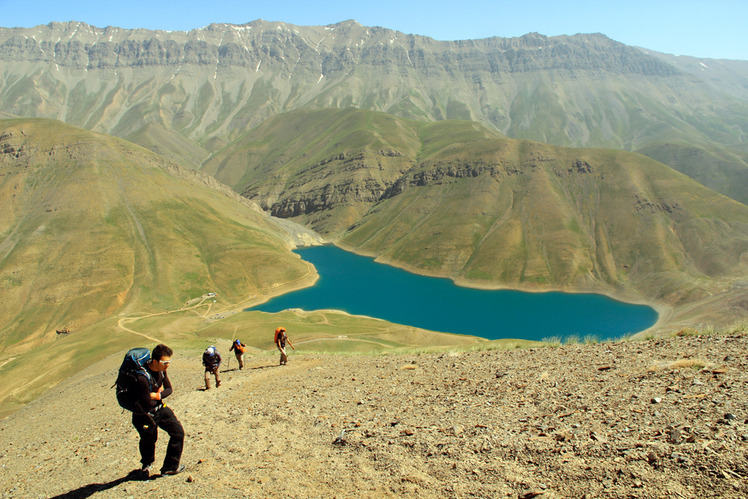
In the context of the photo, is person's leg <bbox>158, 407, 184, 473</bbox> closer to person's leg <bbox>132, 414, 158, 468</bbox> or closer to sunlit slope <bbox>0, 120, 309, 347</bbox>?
person's leg <bbox>132, 414, 158, 468</bbox>

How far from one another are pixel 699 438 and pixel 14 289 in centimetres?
11880

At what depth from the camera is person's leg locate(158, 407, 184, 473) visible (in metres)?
9.24

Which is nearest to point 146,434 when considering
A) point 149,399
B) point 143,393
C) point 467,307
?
point 149,399

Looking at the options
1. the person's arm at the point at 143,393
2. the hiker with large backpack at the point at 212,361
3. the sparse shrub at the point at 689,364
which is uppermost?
the sparse shrub at the point at 689,364

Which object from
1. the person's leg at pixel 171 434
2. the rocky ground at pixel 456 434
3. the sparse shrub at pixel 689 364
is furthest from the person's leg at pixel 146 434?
the sparse shrub at pixel 689 364

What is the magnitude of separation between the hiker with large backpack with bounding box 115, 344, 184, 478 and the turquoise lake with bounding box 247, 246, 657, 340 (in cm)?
7868

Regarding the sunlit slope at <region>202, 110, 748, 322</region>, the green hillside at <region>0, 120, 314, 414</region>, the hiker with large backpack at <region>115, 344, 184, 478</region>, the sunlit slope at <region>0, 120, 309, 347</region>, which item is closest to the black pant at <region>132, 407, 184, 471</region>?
the hiker with large backpack at <region>115, 344, 184, 478</region>

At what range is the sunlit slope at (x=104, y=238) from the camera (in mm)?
93438

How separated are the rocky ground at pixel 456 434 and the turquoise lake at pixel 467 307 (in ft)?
233

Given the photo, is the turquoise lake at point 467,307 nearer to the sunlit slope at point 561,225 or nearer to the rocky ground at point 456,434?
the sunlit slope at point 561,225

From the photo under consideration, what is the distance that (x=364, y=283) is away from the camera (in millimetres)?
123250

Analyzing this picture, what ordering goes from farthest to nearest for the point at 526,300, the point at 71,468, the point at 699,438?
the point at 526,300, the point at 71,468, the point at 699,438

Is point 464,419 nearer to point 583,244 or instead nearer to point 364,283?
point 364,283

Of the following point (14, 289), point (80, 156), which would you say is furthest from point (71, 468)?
point (80, 156)
